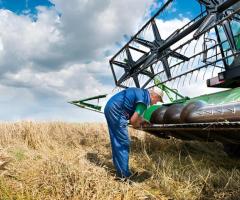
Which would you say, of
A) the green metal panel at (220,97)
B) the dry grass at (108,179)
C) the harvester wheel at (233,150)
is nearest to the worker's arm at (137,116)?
the dry grass at (108,179)

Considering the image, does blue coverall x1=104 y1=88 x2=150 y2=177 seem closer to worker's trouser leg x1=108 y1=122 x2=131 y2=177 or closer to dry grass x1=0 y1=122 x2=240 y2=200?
worker's trouser leg x1=108 y1=122 x2=131 y2=177

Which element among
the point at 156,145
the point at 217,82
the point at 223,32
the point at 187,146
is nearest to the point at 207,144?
the point at 187,146

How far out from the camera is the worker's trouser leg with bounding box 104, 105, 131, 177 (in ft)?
14.5

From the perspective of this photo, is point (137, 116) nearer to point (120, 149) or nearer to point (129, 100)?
point (129, 100)

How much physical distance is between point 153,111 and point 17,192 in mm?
2541

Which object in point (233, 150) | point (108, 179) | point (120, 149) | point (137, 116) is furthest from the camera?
point (233, 150)

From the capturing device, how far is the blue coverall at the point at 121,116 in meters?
4.51

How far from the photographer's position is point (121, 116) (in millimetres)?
4629

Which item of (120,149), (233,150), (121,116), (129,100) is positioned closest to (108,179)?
(120,149)

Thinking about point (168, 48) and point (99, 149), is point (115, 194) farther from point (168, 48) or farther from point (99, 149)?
point (168, 48)

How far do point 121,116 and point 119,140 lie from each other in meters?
0.30

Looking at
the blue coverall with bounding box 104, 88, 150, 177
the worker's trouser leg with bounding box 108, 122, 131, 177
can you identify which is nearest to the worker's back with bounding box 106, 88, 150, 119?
the blue coverall with bounding box 104, 88, 150, 177

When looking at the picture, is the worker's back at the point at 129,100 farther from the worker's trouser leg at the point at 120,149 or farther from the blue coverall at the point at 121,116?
→ the worker's trouser leg at the point at 120,149

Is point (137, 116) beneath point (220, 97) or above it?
beneath
